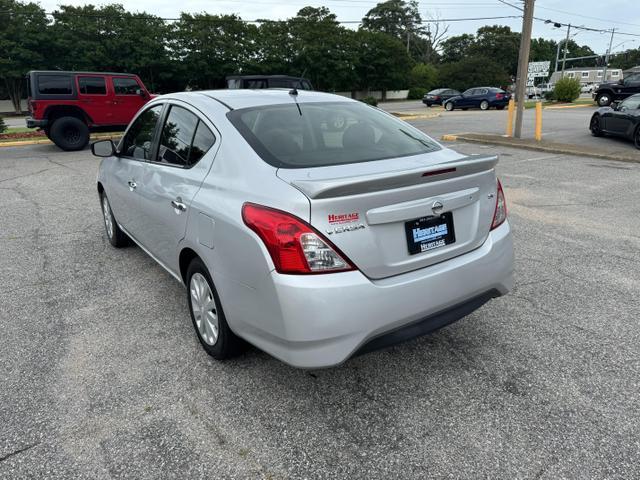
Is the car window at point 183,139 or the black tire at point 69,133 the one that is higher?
the car window at point 183,139

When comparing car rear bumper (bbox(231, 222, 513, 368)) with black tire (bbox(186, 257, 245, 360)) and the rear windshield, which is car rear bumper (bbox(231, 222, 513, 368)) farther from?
the rear windshield

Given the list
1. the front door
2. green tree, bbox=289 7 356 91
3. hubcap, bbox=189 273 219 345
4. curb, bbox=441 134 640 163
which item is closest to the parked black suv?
curb, bbox=441 134 640 163

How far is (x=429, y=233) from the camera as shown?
8.40 ft

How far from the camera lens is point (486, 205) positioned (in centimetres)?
288

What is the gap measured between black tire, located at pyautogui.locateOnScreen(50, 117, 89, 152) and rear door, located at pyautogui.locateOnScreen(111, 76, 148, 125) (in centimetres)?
96

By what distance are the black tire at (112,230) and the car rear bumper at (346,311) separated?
2.99 meters

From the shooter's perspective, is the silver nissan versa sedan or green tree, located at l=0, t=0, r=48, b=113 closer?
the silver nissan versa sedan

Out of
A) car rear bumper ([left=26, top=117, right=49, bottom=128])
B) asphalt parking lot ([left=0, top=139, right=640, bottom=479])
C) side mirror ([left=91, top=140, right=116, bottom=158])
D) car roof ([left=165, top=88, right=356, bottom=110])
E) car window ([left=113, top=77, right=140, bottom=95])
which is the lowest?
asphalt parking lot ([left=0, top=139, right=640, bottom=479])

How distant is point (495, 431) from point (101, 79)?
14.7 m

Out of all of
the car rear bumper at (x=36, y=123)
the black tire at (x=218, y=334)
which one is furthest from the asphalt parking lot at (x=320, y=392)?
the car rear bumper at (x=36, y=123)

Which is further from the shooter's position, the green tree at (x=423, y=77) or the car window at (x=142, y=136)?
the green tree at (x=423, y=77)

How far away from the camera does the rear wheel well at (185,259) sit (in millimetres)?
3126

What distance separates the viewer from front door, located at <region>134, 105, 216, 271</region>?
10.1 feet

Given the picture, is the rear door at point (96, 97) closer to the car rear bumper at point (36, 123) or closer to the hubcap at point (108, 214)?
the car rear bumper at point (36, 123)
